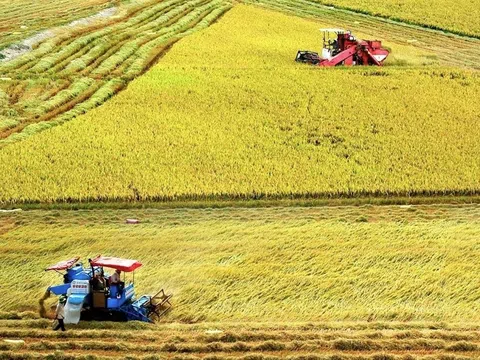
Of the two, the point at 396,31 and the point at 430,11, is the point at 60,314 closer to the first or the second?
the point at 396,31

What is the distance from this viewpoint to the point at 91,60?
1455 inches

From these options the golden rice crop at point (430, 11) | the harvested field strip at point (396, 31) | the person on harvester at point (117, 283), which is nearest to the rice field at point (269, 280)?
the person on harvester at point (117, 283)

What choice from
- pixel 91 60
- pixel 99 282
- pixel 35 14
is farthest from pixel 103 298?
pixel 35 14

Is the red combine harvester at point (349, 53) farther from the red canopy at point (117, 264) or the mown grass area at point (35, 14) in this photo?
the red canopy at point (117, 264)

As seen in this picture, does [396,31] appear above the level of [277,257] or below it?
below

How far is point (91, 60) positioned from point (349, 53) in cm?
1183

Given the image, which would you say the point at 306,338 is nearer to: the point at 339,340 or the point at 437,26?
the point at 339,340

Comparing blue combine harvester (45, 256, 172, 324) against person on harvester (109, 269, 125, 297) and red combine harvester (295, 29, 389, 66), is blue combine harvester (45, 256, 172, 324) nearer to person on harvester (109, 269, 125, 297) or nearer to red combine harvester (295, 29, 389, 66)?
person on harvester (109, 269, 125, 297)

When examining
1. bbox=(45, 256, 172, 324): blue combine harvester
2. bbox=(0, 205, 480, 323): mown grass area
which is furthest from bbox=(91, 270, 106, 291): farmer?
bbox=(0, 205, 480, 323): mown grass area

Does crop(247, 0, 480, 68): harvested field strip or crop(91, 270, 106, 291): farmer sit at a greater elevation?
crop(91, 270, 106, 291): farmer

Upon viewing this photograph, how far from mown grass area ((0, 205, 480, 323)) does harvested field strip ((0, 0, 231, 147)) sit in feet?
26.9

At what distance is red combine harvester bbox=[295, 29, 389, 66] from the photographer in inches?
1422

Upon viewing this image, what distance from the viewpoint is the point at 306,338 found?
13383mm

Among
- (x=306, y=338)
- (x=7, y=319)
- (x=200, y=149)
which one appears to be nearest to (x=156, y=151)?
(x=200, y=149)
